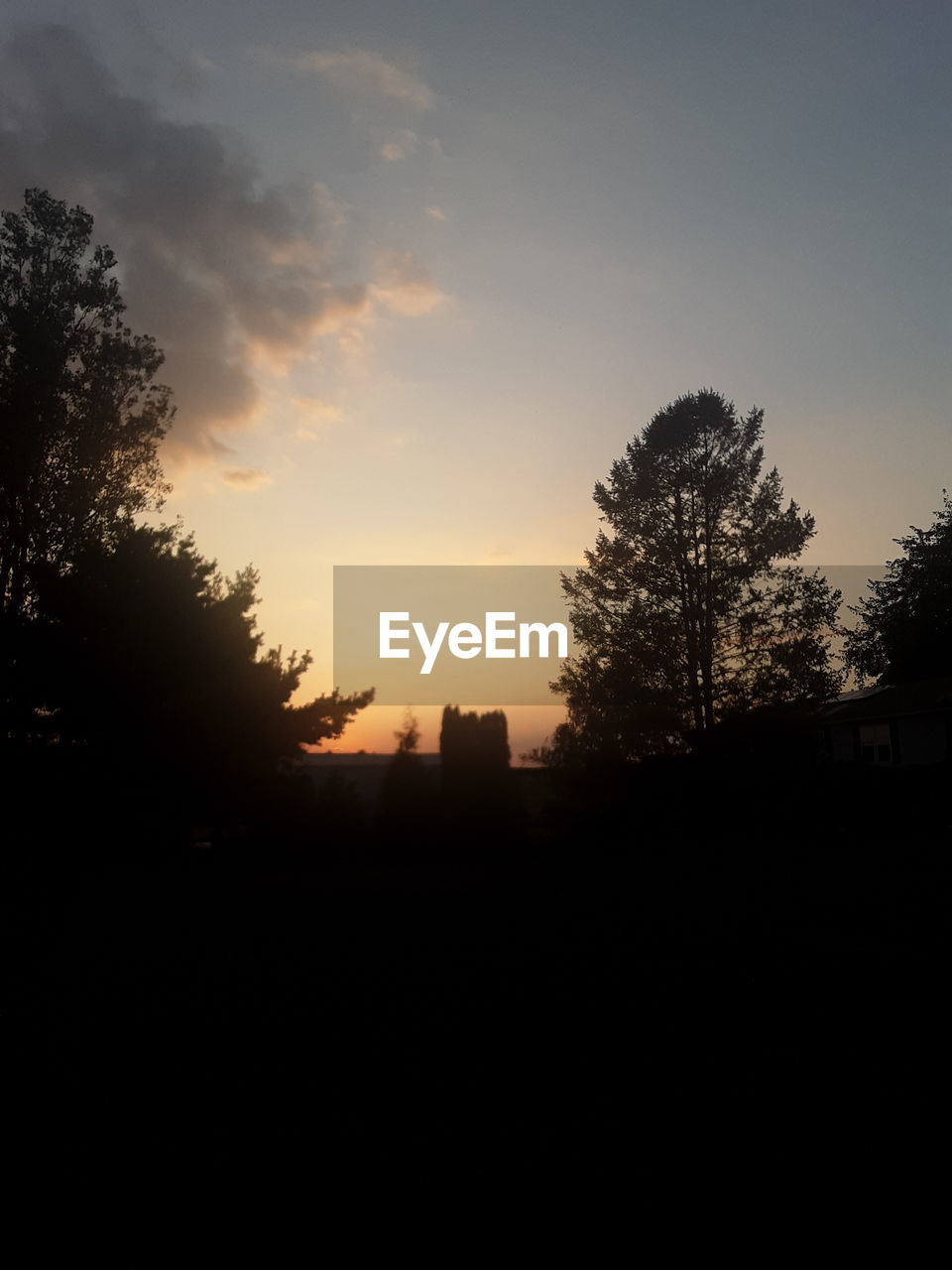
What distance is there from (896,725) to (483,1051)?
35773mm

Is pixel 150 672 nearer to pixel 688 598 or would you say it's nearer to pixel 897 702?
pixel 688 598

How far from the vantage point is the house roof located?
3328 cm

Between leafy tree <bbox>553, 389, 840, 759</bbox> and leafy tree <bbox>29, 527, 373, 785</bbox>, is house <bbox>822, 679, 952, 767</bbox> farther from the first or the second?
leafy tree <bbox>29, 527, 373, 785</bbox>

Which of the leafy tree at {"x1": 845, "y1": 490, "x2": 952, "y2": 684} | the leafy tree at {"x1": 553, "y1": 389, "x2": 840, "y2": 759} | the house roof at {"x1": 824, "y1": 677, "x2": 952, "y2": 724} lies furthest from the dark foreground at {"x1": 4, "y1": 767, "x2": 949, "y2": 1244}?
the leafy tree at {"x1": 845, "y1": 490, "x2": 952, "y2": 684}

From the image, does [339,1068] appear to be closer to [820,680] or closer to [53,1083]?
[53,1083]

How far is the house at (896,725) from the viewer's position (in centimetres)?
3409

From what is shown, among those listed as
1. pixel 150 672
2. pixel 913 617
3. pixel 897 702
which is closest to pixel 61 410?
pixel 150 672

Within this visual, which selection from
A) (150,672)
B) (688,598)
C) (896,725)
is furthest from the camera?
(896,725)

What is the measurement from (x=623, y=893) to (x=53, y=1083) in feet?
34.8

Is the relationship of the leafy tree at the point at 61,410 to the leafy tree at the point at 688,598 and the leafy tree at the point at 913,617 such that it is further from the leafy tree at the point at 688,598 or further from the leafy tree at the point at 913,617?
the leafy tree at the point at 913,617

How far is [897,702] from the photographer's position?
119ft

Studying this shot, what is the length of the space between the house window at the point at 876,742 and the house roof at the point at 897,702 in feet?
3.25

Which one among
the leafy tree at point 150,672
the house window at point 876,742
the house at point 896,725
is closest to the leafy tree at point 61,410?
the leafy tree at point 150,672

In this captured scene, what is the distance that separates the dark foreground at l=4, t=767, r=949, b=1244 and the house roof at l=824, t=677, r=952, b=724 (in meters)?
21.8
